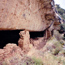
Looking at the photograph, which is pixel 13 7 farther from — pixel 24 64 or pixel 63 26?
pixel 63 26

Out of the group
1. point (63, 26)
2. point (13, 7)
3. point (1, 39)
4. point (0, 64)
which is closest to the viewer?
point (0, 64)

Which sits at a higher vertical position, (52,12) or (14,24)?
(52,12)

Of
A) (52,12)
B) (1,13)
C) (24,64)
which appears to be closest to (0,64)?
(24,64)

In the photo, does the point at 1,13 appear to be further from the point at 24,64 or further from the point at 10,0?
the point at 24,64

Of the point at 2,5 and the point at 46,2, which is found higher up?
the point at 46,2

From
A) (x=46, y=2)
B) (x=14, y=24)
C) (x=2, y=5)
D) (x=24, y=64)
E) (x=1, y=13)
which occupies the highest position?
(x=46, y=2)

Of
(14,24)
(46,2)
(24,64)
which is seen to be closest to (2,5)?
(14,24)

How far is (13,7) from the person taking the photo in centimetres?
370

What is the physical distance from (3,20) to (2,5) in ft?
1.85

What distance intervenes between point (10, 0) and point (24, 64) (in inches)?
102

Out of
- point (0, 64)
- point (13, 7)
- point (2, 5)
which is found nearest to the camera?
point (0, 64)

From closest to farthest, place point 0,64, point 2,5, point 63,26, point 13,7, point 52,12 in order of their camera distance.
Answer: point 0,64, point 2,5, point 13,7, point 52,12, point 63,26

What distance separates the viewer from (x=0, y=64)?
2.77 meters

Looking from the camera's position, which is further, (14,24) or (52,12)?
(52,12)
